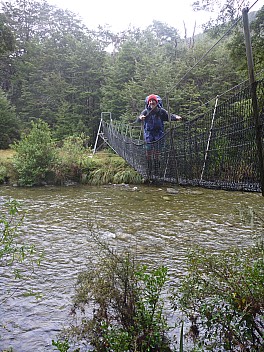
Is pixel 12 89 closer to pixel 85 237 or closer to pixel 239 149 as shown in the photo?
pixel 85 237

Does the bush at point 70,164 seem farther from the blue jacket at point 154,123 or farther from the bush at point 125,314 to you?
the bush at point 125,314

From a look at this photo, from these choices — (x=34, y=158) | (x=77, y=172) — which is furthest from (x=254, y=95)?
(x=77, y=172)

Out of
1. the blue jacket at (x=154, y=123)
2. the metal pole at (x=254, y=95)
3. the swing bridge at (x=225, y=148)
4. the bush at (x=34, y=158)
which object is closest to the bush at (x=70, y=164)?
the bush at (x=34, y=158)

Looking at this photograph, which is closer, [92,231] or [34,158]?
[92,231]

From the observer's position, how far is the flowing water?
1.89 meters

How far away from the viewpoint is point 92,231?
5.75ft

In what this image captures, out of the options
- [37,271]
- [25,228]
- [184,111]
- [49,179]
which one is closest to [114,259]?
[37,271]

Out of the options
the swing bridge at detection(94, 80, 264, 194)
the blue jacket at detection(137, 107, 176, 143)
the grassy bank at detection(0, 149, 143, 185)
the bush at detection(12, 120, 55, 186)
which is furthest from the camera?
the grassy bank at detection(0, 149, 143, 185)

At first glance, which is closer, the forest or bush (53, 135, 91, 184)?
bush (53, 135, 91, 184)

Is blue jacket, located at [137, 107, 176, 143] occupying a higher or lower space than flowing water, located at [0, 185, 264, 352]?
higher

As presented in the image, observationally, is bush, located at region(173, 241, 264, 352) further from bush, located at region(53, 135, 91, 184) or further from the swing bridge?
bush, located at region(53, 135, 91, 184)

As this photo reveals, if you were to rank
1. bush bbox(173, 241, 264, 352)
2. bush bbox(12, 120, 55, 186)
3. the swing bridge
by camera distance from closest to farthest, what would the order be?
bush bbox(173, 241, 264, 352) < the swing bridge < bush bbox(12, 120, 55, 186)

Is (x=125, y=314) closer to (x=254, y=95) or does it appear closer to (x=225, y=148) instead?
(x=254, y=95)

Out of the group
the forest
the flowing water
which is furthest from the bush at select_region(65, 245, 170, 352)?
the forest
